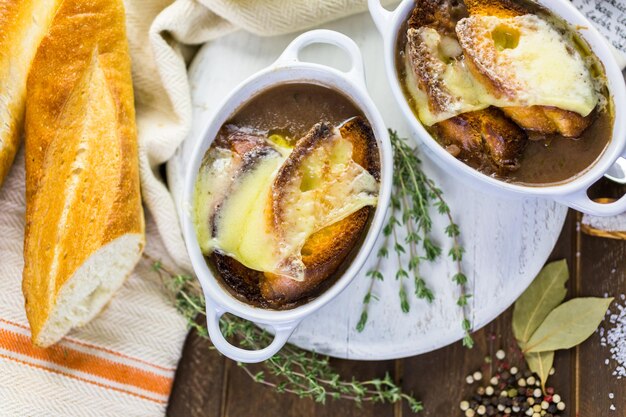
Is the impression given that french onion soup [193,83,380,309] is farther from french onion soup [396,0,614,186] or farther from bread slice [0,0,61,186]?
bread slice [0,0,61,186]

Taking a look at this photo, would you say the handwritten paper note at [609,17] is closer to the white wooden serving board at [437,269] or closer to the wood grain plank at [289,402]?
the white wooden serving board at [437,269]

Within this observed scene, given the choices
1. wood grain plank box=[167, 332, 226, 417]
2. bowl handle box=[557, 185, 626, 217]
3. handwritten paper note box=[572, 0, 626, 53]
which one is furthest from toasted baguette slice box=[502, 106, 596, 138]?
wood grain plank box=[167, 332, 226, 417]

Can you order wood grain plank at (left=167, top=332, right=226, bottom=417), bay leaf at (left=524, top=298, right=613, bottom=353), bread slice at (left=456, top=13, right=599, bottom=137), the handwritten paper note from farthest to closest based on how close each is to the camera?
wood grain plank at (left=167, top=332, right=226, bottom=417) < bay leaf at (left=524, top=298, right=613, bottom=353) < the handwritten paper note < bread slice at (left=456, top=13, right=599, bottom=137)

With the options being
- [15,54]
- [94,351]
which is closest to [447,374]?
[94,351]

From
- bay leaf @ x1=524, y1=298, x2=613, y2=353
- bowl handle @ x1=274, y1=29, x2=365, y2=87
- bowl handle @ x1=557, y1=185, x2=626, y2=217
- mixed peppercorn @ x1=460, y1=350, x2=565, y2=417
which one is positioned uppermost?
bowl handle @ x1=274, y1=29, x2=365, y2=87

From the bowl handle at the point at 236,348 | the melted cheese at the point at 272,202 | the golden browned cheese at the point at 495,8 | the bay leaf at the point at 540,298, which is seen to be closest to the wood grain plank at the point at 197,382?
the bowl handle at the point at 236,348

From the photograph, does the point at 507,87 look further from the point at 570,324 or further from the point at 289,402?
the point at 289,402
